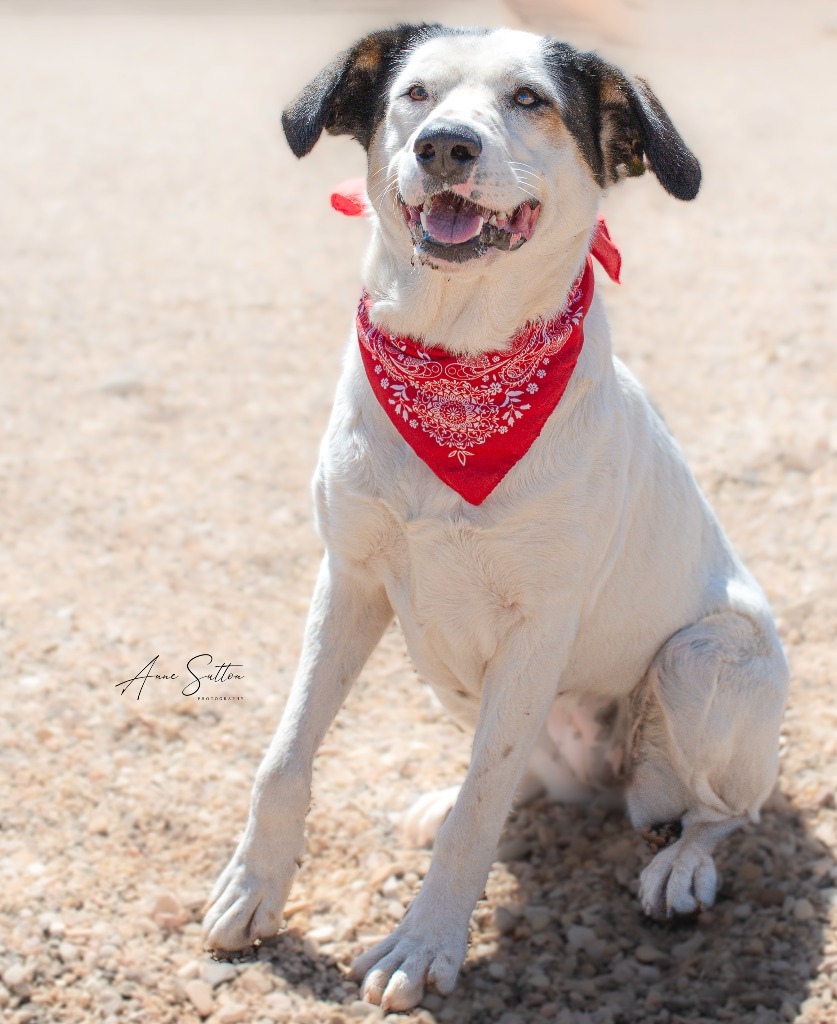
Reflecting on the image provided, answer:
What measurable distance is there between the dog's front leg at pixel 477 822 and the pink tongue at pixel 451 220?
3.31 feet

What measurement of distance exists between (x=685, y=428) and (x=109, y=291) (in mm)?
3767

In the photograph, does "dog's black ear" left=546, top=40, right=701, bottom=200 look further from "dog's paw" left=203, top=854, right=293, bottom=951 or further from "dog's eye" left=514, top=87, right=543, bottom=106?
"dog's paw" left=203, top=854, right=293, bottom=951

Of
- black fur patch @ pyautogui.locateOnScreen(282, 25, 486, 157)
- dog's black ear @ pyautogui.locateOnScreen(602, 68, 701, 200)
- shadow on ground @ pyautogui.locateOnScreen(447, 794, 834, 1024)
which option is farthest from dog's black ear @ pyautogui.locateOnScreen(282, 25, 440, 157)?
shadow on ground @ pyautogui.locateOnScreen(447, 794, 834, 1024)

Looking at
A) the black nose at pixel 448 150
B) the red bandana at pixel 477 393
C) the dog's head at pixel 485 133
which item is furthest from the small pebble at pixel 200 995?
the black nose at pixel 448 150

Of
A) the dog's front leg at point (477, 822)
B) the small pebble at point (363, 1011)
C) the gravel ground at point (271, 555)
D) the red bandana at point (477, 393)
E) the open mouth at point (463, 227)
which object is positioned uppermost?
the open mouth at point (463, 227)

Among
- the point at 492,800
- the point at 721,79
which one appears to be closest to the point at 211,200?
the point at 721,79

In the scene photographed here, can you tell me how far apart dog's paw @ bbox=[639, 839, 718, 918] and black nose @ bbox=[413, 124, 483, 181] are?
1980mm

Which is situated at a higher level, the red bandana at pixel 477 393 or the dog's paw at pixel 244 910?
the red bandana at pixel 477 393

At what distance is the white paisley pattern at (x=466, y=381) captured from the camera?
3131mm

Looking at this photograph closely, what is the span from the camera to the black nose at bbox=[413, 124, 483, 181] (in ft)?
9.07

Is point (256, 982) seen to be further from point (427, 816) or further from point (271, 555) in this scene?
point (271, 555)

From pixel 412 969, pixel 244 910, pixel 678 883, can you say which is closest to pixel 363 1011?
pixel 412 969

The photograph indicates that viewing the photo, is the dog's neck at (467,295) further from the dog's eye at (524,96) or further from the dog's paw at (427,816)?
the dog's paw at (427,816)

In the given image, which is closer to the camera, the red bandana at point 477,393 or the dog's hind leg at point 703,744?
the red bandana at point 477,393
